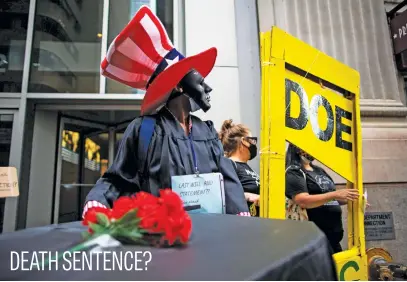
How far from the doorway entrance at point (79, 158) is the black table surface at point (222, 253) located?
12.2 ft

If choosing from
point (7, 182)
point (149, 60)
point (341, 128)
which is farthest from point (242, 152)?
point (7, 182)

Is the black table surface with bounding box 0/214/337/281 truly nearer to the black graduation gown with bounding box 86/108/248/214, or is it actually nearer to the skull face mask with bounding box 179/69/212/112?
the black graduation gown with bounding box 86/108/248/214

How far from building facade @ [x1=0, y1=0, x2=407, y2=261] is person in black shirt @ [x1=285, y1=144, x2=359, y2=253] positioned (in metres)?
1.10

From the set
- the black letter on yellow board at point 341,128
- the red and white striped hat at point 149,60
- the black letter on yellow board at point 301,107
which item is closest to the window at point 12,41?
the red and white striped hat at point 149,60

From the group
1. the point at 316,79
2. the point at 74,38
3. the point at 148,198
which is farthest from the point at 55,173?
the point at 148,198

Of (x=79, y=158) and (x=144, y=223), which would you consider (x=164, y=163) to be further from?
(x=79, y=158)

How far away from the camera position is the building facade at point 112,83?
12.2 feet

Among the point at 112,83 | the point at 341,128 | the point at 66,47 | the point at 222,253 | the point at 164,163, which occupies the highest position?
the point at 66,47

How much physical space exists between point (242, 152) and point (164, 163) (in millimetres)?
1291

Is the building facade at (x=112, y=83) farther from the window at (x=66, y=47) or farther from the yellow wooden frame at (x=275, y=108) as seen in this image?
Result: the yellow wooden frame at (x=275, y=108)

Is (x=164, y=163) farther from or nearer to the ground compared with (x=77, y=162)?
nearer to the ground

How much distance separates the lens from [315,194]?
7.75ft

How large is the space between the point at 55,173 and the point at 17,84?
4.16 feet

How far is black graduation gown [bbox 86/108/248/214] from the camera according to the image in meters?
1.42
